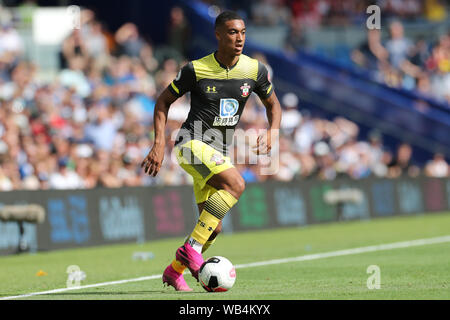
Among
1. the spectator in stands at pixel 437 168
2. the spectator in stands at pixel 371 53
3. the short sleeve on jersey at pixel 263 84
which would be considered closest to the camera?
the short sleeve on jersey at pixel 263 84

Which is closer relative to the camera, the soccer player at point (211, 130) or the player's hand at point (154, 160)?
the player's hand at point (154, 160)

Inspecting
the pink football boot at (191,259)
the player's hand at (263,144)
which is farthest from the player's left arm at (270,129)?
the pink football boot at (191,259)

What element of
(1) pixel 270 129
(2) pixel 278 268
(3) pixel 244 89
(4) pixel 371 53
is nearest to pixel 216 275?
(1) pixel 270 129

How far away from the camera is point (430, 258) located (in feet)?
43.4

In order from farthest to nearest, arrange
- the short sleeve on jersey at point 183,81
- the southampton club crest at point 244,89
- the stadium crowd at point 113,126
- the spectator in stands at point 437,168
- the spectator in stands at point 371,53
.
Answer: the spectator in stands at point 371,53 → the spectator in stands at point 437,168 → the stadium crowd at point 113,126 → the southampton club crest at point 244,89 → the short sleeve on jersey at point 183,81

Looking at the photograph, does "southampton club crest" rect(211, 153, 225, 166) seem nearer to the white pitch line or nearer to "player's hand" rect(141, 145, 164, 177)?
"player's hand" rect(141, 145, 164, 177)

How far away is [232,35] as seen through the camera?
9492mm

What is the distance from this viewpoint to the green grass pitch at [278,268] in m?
9.20

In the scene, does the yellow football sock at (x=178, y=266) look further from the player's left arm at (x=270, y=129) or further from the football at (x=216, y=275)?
the player's left arm at (x=270, y=129)

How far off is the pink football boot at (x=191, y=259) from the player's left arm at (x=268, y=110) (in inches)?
46.7

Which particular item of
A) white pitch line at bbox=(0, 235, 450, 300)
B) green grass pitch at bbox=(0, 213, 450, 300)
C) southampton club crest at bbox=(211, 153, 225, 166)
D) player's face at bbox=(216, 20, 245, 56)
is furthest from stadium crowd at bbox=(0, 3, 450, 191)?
player's face at bbox=(216, 20, 245, 56)

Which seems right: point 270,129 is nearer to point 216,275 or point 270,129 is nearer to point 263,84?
point 263,84
